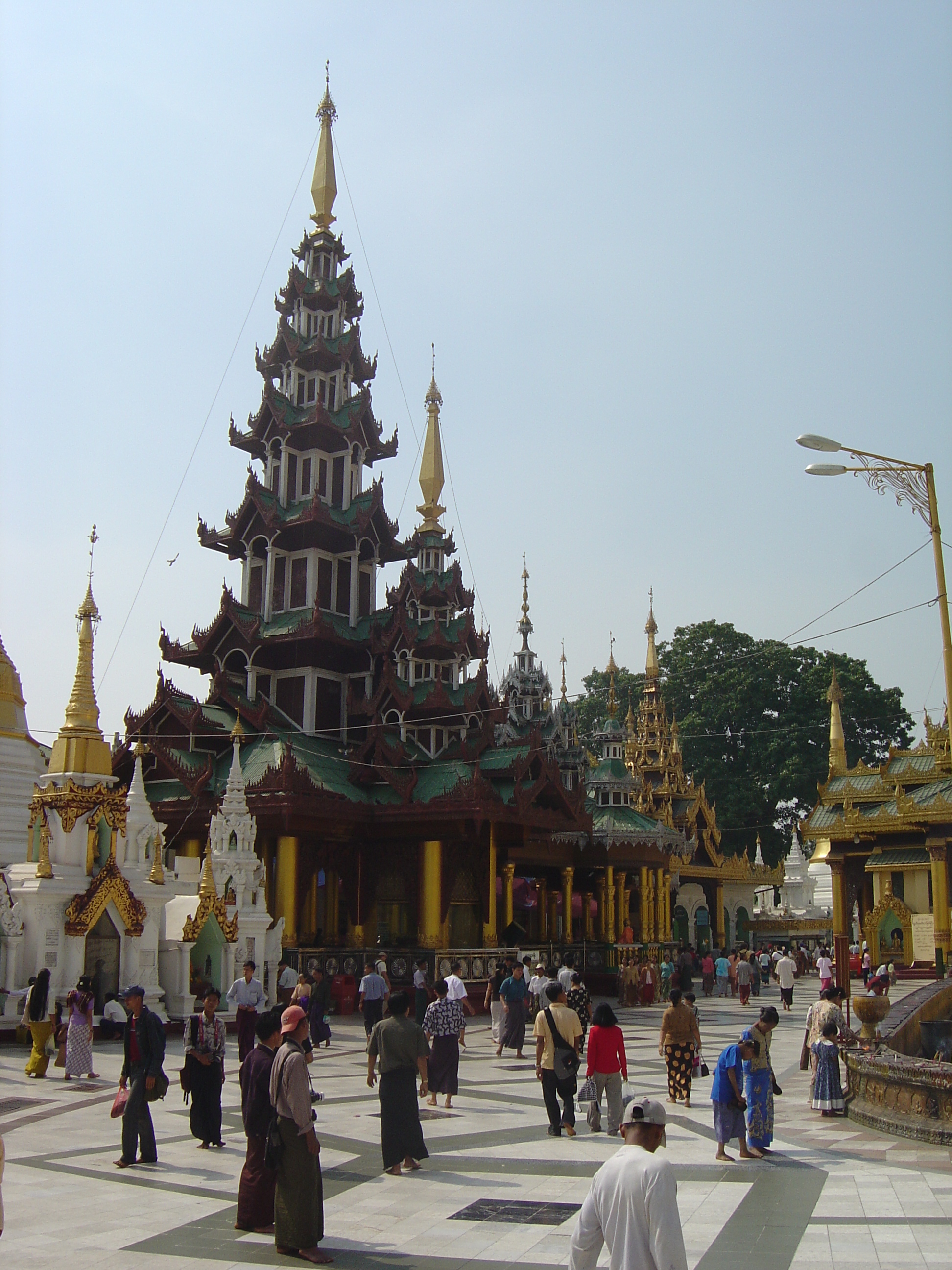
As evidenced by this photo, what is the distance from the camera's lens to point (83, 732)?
888 inches

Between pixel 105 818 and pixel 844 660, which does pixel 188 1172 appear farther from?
pixel 844 660

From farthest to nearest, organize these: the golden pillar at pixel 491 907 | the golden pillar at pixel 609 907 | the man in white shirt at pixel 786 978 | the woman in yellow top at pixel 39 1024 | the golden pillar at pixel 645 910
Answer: the golden pillar at pixel 645 910 < the golden pillar at pixel 609 907 < the golden pillar at pixel 491 907 < the man in white shirt at pixel 786 978 < the woman in yellow top at pixel 39 1024

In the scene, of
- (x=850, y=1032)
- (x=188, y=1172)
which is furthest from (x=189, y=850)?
(x=188, y=1172)

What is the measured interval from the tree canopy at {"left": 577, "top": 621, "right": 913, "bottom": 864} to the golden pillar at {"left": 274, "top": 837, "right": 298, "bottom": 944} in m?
35.4

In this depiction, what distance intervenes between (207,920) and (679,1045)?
1290 cm

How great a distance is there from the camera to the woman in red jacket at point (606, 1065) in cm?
1116

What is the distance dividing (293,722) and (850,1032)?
20055 millimetres

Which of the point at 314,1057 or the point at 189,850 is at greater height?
the point at 189,850

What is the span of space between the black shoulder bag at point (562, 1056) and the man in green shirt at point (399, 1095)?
5.77 feet

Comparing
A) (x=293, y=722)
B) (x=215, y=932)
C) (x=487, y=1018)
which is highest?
(x=293, y=722)

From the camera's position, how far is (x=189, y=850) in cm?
3050

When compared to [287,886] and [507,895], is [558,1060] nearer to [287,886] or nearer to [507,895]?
[287,886]

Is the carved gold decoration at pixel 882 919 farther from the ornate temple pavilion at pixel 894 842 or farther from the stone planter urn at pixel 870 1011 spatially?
the stone planter urn at pixel 870 1011

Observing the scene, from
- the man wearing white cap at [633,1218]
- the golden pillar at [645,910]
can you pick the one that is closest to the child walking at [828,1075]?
the man wearing white cap at [633,1218]
